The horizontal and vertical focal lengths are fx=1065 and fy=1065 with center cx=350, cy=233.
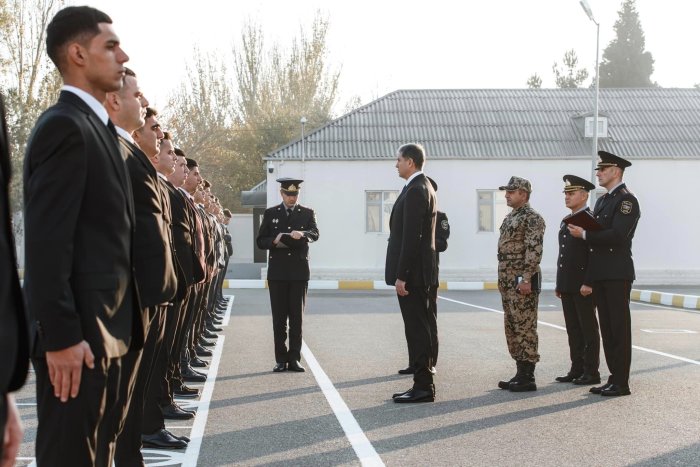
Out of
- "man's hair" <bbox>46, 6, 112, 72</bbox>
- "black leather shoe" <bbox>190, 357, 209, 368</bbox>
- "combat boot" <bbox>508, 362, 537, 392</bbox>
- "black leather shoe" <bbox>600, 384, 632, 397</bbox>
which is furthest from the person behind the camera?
"black leather shoe" <bbox>190, 357, 209, 368</bbox>

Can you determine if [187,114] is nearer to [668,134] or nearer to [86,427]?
[668,134]

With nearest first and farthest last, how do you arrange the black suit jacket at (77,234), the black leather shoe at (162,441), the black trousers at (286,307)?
1. the black suit jacket at (77,234)
2. the black leather shoe at (162,441)
3. the black trousers at (286,307)

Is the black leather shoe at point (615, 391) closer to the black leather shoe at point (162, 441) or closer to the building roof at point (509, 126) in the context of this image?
the black leather shoe at point (162, 441)

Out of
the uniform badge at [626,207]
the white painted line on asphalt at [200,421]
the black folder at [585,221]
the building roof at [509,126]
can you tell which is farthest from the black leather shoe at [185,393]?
the building roof at [509,126]

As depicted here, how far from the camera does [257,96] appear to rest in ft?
190

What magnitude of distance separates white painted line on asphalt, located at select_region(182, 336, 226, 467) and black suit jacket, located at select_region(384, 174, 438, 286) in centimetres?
198

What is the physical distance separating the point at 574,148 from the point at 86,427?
36.0 metres

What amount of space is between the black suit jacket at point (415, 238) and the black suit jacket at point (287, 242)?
2.63 metres

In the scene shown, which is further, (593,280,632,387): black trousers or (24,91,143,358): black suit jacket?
(593,280,632,387): black trousers

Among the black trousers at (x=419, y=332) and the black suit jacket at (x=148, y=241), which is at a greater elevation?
the black suit jacket at (x=148, y=241)

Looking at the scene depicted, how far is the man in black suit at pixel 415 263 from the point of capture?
29.8 ft

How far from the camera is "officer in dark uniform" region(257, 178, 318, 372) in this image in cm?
1188

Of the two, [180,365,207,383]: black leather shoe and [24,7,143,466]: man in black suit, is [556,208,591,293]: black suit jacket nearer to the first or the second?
[180,365,207,383]: black leather shoe

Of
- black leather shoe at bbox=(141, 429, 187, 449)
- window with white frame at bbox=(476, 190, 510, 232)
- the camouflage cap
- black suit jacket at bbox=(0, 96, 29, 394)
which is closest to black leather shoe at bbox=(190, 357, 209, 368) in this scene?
the camouflage cap
